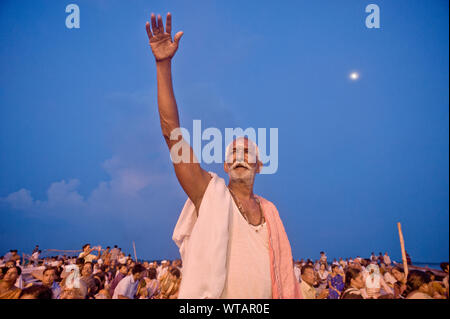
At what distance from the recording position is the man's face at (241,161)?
1.95 m

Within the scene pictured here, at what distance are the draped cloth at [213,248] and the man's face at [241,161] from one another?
0.66ft

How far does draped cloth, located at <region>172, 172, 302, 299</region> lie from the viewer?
1432 millimetres

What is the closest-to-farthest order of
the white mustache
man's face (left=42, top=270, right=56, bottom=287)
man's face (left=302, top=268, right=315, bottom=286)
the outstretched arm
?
1. the outstretched arm
2. the white mustache
3. man's face (left=42, top=270, right=56, bottom=287)
4. man's face (left=302, top=268, right=315, bottom=286)

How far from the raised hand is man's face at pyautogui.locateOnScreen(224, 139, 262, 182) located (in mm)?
703

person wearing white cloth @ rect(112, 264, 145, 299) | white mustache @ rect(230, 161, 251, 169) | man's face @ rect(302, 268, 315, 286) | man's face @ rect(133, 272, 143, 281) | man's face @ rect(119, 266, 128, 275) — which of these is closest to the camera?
white mustache @ rect(230, 161, 251, 169)

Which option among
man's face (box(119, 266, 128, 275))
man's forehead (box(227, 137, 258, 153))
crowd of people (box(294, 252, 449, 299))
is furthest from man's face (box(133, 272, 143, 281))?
man's forehead (box(227, 137, 258, 153))

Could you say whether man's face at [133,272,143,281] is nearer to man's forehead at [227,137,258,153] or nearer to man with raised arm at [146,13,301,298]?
man with raised arm at [146,13,301,298]

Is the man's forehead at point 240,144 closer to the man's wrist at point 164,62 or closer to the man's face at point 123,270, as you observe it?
the man's wrist at point 164,62

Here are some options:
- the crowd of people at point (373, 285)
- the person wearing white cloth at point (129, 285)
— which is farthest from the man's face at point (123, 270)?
the crowd of people at point (373, 285)

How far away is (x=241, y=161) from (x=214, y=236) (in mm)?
591
